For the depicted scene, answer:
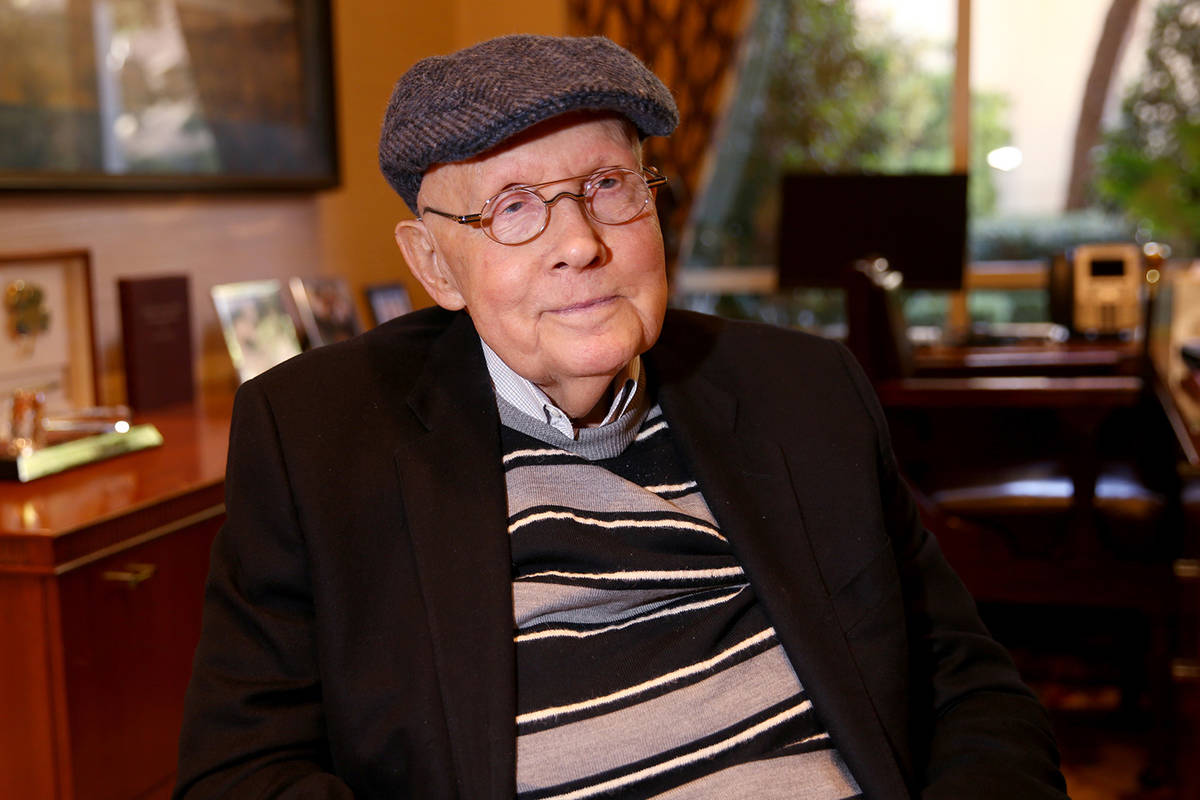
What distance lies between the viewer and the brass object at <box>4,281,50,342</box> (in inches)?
80.5

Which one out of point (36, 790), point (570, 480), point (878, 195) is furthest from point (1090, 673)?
point (36, 790)

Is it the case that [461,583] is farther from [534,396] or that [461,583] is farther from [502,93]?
[502,93]

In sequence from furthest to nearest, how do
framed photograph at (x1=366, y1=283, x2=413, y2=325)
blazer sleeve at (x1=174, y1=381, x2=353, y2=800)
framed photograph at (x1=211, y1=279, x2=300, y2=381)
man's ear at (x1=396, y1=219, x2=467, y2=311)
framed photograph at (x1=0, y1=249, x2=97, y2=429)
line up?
framed photograph at (x1=366, y1=283, x2=413, y2=325)
framed photograph at (x1=211, y1=279, x2=300, y2=381)
framed photograph at (x1=0, y1=249, x2=97, y2=429)
man's ear at (x1=396, y1=219, x2=467, y2=311)
blazer sleeve at (x1=174, y1=381, x2=353, y2=800)

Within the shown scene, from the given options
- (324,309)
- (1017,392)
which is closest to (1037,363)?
(1017,392)

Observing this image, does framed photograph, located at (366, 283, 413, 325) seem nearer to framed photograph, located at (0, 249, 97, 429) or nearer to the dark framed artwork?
the dark framed artwork

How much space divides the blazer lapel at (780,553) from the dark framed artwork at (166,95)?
1.44 metres

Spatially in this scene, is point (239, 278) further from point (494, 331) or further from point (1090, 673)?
point (1090, 673)

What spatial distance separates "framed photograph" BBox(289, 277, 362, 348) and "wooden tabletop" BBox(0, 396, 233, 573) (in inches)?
30.3

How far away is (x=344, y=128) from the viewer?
3.36 m

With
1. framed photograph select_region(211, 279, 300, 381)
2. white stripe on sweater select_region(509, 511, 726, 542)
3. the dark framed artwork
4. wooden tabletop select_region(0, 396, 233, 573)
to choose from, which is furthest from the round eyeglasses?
framed photograph select_region(211, 279, 300, 381)

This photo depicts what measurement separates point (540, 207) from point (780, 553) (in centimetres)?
45

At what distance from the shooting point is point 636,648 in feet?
3.89

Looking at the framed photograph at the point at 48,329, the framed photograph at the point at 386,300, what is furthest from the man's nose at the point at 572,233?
the framed photograph at the point at 386,300

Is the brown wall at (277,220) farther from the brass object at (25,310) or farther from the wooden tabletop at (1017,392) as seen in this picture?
the wooden tabletop at (1017,392)
